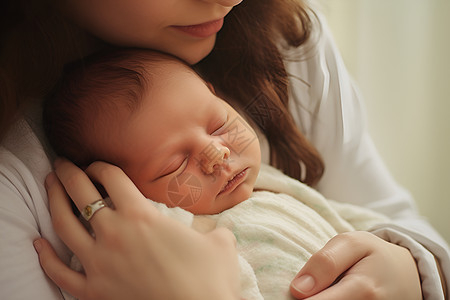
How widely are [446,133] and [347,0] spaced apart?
60 cm

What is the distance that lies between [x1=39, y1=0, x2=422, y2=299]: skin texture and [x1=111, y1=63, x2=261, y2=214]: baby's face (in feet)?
0.19

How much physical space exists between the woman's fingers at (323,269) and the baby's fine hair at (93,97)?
34 cm

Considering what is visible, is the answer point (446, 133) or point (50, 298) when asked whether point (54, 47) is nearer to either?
point (50, 298)

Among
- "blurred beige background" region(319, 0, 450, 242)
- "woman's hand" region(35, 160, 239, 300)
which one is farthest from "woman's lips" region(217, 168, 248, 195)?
"blurred beige background" region(319, 0, 450, 242)

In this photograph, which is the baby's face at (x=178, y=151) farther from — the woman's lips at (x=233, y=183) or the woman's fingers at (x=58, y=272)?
the woman's fingers at (x=58, y=272)

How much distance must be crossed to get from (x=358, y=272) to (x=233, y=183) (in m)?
0.22

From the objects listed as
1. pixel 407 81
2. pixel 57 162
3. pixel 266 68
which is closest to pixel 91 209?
pixel 57 162

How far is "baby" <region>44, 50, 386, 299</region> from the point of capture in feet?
2.21

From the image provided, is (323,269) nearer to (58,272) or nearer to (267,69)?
(58,272)

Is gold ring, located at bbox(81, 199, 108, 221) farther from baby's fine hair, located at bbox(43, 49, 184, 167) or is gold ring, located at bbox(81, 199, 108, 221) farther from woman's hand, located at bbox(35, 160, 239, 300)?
baby's fine hair, located at bbox(43, 49, 184, 167)

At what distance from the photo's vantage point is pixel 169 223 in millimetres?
576

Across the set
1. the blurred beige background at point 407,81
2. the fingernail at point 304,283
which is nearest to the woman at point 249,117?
the fingernail at point 304,283

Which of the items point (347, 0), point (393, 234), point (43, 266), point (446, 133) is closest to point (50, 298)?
point (43, 266)

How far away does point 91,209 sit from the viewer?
61cm
